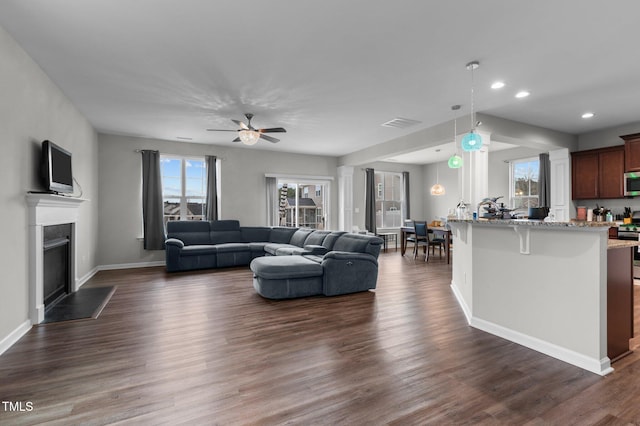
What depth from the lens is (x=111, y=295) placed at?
4.53 meters

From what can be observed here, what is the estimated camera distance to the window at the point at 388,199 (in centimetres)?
1032

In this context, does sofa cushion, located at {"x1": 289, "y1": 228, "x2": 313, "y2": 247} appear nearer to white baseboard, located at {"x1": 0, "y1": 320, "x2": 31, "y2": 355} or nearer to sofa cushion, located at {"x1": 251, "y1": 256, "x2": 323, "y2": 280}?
sofa cushion, located at {"x1": 251, "y1": 256, "x2": 323, "y2": 280}

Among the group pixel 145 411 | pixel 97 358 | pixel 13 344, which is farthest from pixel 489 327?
pixel 13 344

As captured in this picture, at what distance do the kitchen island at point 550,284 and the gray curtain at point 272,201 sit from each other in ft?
18.9

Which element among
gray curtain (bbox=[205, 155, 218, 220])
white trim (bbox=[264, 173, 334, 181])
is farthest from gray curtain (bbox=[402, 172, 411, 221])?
gray curtain (bbox=[205, 155, 218, 220])

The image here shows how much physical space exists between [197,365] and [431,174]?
972 centimetres

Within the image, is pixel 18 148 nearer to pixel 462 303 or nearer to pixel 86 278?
pixel 86 278

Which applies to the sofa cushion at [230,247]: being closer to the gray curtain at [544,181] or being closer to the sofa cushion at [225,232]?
the sofa cushion at [225,232]

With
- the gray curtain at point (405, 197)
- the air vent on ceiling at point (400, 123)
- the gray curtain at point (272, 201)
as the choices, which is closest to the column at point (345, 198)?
the gray curtain at point (272, 201)

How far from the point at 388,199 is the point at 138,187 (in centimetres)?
728

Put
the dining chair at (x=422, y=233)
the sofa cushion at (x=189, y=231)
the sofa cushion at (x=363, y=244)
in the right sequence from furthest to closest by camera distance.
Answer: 1. the dining chair at (x=422, y=233)
2. the sofa cushion at (x=189, y=231)
3. the sofa cushion at (x=363, y=244)

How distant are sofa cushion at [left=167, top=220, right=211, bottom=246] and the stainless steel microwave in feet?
27.4

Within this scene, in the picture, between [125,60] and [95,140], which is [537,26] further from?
[95,140]

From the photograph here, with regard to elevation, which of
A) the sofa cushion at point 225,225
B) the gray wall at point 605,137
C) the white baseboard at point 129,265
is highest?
the gray wall at point 605,137
